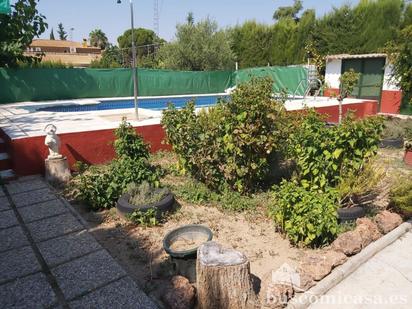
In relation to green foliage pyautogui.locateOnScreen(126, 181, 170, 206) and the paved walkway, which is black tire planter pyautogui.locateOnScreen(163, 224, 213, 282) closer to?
the paved walkway

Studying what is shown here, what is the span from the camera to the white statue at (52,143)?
5.45m

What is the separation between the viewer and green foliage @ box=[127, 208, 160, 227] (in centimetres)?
405

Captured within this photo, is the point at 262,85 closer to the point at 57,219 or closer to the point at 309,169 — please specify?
the point at 309,169

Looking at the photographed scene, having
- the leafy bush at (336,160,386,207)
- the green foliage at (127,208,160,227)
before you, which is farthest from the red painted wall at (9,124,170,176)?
the leafy bush at (336,160,386,207)

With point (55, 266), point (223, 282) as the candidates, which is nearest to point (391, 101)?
point (223, 282)

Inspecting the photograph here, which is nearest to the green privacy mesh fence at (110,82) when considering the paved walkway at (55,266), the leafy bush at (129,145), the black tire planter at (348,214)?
the leafy bush at (129,145)

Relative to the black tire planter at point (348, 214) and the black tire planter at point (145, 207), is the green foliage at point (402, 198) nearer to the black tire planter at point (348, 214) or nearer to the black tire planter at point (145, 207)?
the black tire planter at point (348, 214)

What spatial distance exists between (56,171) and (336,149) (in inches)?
174

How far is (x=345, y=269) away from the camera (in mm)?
3051

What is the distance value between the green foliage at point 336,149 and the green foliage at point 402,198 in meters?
0.58

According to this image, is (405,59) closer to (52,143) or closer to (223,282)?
(223,282)

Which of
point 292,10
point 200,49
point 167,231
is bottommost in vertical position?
point 167,231

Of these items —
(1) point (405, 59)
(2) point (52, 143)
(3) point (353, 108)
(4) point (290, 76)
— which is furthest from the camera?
(4) point (290, 76)

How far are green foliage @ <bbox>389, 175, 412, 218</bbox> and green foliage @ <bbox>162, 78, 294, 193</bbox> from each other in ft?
5.21
